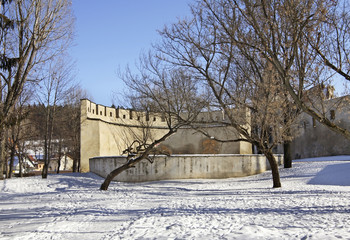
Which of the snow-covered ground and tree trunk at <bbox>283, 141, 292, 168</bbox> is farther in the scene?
tree trunk at <bbox>283, 141, 292, 168</bbox>

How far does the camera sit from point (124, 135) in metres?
23.8

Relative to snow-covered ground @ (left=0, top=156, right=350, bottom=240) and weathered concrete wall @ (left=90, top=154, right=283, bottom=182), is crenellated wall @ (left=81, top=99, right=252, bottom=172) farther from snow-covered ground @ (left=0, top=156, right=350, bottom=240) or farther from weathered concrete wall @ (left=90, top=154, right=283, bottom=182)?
snow-covered ground @ (left=0, top=156, right=350, bottom=240)

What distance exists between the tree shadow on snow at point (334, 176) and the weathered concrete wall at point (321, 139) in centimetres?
728

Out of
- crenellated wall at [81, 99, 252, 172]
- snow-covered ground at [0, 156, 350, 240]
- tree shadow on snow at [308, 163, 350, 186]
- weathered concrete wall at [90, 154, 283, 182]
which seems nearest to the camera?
snow-covered ground at [0, 156, 350, 240]

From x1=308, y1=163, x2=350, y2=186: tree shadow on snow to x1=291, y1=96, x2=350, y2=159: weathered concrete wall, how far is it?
7.28 metres

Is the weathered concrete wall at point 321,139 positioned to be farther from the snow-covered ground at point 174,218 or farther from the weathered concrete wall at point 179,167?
the snow-covered ground at point 174,218

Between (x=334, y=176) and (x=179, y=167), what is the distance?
7488 millimetres

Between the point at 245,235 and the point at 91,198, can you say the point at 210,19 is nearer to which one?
the point at 91,198

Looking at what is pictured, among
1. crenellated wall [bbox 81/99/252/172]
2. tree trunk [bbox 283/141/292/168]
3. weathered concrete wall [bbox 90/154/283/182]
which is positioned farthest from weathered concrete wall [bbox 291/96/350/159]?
weathered concrete wall [bbox 90/154/283/182]

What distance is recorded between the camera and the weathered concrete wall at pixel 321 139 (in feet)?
80.6

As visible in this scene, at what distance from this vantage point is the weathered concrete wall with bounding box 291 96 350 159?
2458cm

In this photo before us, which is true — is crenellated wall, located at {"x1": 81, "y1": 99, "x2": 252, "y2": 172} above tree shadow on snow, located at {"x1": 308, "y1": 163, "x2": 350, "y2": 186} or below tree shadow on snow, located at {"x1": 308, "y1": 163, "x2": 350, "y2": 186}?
above

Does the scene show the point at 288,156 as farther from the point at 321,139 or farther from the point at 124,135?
the point at 124,135

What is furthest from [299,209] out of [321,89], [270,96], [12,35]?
[12,35]
